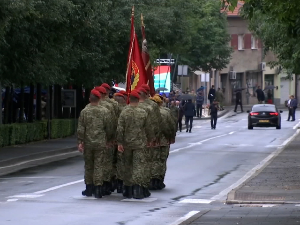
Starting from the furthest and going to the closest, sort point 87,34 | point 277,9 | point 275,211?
1. point 87,34
2. point 277,9
3. point 275,211

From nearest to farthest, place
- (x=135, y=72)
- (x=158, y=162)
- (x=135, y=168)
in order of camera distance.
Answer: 1. (x=135, y=168)
2. (x=158, y=162)
3. (x=135, y=72)

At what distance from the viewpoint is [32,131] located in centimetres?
3403

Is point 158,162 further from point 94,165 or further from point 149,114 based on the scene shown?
point 94,165

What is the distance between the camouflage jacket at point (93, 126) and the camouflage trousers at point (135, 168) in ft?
1.54

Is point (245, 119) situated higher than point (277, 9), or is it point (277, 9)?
point (277, 9)

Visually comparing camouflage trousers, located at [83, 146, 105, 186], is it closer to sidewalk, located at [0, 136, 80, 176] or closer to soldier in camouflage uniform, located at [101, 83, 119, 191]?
soldier in camouflage uniform, located at [101, 83, 119, 191]

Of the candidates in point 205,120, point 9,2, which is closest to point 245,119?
point 205,120

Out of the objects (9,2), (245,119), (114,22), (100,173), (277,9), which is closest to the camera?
(100,173)

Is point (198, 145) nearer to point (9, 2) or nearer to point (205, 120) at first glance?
point (9, 2)

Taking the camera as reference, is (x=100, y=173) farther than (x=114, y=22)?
No

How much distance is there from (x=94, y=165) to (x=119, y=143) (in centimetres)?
59

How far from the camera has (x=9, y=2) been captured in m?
21.6

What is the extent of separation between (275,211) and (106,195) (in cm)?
350

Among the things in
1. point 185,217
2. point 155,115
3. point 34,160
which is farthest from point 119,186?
point 34,160
